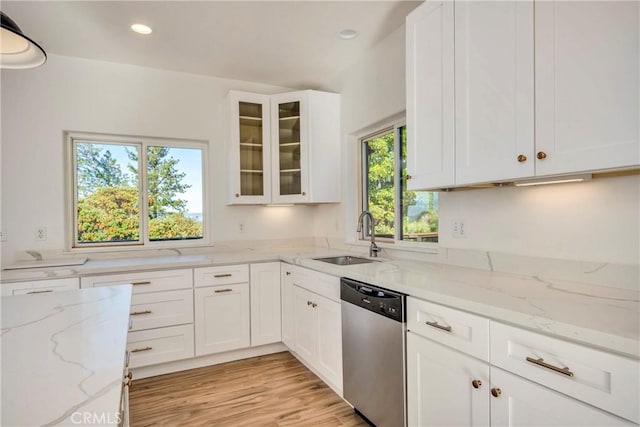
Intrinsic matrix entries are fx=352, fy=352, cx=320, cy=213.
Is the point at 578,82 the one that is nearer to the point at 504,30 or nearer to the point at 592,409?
the point at 504,30

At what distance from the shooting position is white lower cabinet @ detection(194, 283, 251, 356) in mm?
2883

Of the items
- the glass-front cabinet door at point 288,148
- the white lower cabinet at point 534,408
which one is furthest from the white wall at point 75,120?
the white lower cabinet at point 534,408

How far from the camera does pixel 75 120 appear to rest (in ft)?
9.93

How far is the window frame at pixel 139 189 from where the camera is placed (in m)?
3.08

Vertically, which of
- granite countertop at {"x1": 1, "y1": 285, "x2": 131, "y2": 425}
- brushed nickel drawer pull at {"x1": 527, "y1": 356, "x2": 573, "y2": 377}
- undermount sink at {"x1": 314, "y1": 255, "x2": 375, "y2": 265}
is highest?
granite countertop at {"x1": 1, "y1": 285, "x2": 131, "y2": 425}

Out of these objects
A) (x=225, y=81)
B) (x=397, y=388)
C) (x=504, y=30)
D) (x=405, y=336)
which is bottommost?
(x=397, y=388)

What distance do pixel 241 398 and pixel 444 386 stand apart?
4.97 ft

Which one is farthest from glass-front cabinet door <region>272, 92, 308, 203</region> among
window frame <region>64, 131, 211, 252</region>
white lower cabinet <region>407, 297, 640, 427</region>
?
white lower cabinet <region>407, 297, 640, 427</region>

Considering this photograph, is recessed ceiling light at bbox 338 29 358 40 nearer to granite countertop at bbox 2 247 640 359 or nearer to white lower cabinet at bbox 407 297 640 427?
granite countertop at bbox 2 247 640 359

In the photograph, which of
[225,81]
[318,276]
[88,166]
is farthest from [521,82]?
[88,166]

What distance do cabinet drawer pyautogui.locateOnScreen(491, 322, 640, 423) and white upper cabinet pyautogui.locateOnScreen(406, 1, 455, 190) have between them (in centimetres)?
85

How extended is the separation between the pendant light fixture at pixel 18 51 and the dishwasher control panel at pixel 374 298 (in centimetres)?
186

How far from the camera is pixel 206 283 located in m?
2.90

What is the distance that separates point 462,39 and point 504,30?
0.73ft
